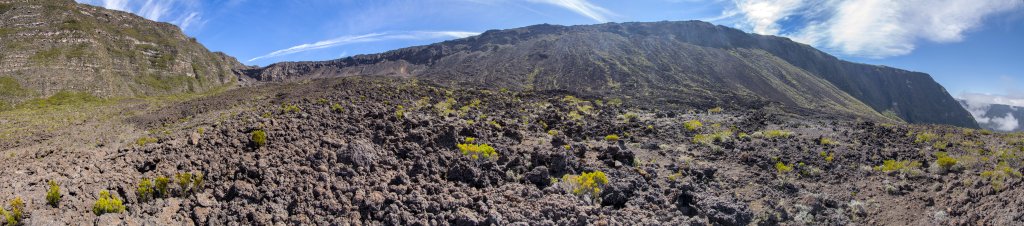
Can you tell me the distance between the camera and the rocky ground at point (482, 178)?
960 cm

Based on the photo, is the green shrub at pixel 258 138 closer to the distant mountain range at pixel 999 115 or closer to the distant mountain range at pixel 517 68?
the distant mountain range at pixel 517 68

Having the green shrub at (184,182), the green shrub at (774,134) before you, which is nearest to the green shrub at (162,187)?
the green shrub at (184,182)

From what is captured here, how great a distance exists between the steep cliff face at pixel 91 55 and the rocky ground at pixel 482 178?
39026mm

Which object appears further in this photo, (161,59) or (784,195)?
(161,59)

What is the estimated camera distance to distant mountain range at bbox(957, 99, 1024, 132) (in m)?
165

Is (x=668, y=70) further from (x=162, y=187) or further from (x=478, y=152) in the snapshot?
(x=162, y=187)

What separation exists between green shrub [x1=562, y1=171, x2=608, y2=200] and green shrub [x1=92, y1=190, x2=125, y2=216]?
9.56m

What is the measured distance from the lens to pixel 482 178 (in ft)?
41.8

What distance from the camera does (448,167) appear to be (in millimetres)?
13320

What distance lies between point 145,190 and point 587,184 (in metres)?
9.84

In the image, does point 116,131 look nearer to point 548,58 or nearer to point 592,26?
point 548,58

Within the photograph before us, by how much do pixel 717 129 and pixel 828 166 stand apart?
9.31m

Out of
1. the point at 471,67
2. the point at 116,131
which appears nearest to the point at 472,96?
the point at 116,131

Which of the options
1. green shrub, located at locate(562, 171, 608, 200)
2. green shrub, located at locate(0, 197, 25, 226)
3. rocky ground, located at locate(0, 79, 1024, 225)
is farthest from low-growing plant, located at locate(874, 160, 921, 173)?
green shrub, located at locate(0, 197, 25, 226)
